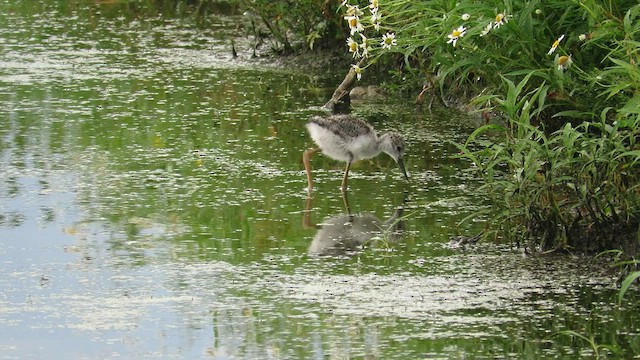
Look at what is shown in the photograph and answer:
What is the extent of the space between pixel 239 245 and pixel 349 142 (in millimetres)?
1847

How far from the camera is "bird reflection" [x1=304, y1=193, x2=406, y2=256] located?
810 centimetres

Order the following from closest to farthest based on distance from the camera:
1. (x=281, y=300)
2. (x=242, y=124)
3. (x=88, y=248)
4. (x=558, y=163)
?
(x=281, y=300) → (x=558, y=163) → (x=88, y=248) → (x=242, y=124)

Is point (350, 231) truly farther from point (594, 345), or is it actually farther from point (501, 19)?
point (594, 345)

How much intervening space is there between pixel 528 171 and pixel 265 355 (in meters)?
2.17

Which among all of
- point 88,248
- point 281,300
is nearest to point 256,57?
point 88,248

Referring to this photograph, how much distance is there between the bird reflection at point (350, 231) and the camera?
26.6ft

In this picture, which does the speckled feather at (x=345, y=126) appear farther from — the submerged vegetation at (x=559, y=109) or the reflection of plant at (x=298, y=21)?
the reflection of plant at (x=298, y=21)

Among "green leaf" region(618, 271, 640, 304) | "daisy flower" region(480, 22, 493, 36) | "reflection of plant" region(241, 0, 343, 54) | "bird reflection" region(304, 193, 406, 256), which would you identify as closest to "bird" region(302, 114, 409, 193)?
"bird reflection" region(304, 193, 406, 256)

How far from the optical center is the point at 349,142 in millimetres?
9695

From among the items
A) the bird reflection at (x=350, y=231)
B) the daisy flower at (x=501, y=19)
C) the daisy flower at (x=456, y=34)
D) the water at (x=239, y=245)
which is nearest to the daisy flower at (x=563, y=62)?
the daisy flower at (x=501, y=19)

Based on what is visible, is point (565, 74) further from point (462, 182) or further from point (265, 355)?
point (265, 355)

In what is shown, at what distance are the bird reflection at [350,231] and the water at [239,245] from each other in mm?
25

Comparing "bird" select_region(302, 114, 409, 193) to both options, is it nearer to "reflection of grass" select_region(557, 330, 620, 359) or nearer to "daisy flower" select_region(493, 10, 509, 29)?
"daisy flower" select_region(493, 10, 509, 29)

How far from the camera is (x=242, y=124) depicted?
38.2ft
